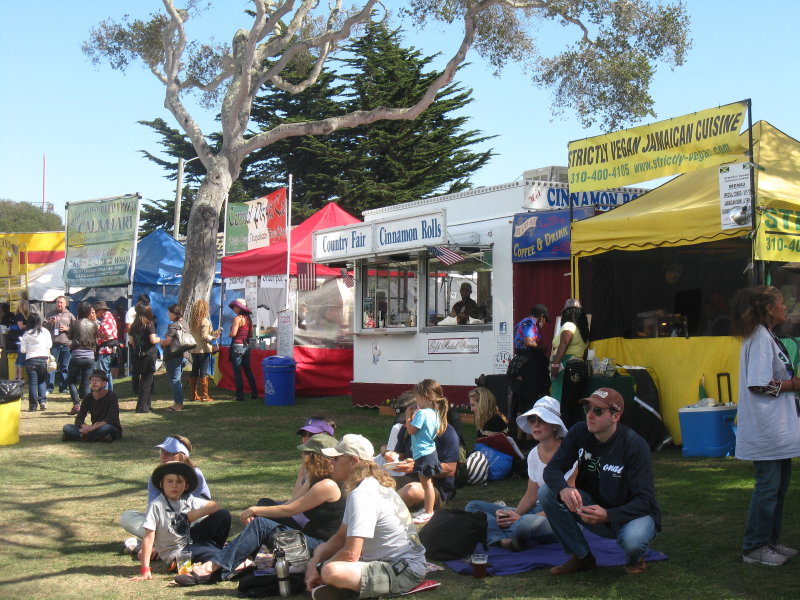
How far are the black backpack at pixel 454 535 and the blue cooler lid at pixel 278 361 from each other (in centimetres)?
1020

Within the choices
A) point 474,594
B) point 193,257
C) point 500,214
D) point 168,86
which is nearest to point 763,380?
point 474,594

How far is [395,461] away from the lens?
787 centimetres

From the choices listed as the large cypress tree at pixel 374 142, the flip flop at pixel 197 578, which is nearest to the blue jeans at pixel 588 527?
the flip flop at pixel 197 578

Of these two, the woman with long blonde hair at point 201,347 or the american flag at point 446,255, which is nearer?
the american flag at point 446,255

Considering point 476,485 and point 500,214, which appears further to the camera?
point 500,214

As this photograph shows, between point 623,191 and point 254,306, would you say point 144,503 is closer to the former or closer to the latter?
point 623,191

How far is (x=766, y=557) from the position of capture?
5.67m

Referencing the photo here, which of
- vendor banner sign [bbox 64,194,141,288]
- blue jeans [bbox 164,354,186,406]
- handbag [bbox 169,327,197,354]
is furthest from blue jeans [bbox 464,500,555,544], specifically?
vendor banner sign [bbox 64,194,141,288]

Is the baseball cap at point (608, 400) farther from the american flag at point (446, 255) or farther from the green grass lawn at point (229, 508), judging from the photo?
the american flag at point (446, 255)

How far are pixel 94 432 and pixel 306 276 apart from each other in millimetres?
6574

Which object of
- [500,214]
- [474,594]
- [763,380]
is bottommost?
[474,594]

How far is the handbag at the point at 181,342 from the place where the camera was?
49.1 feet

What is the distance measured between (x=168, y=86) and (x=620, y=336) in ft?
48.3

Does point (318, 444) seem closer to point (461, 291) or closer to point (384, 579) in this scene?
point (384, 579)
